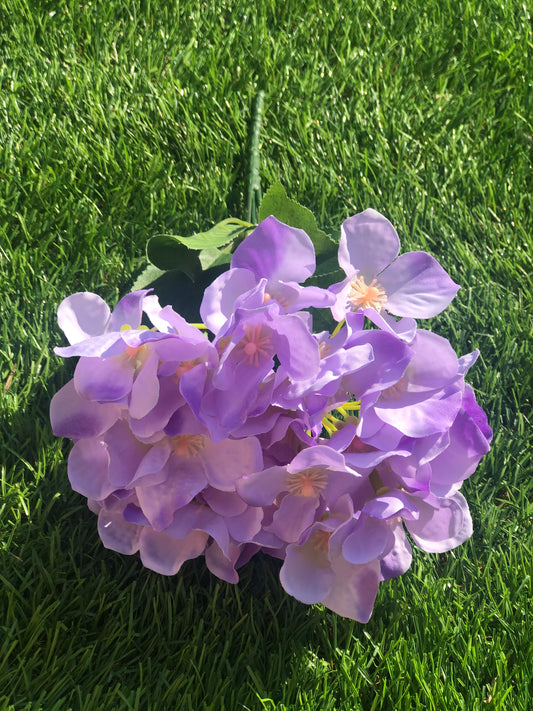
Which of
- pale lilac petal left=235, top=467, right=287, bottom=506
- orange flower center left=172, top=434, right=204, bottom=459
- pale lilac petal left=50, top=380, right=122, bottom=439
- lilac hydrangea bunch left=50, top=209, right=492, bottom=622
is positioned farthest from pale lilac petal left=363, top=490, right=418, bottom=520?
pale lilac petal left=50, top=380, right=122, bottom=439

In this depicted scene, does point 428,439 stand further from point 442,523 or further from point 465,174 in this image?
point 465,174

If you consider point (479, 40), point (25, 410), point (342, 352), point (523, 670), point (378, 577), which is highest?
point (342, 352)

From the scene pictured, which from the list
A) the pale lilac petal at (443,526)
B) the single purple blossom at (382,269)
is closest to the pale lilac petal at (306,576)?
the pale lilac petal at (443,526)

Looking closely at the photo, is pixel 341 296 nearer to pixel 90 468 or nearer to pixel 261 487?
pixel 261 487

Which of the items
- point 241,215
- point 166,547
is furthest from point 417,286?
point 241,215

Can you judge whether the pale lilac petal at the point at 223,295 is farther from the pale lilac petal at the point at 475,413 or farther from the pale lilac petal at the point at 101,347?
the pale lilac petal at the point at 475,413

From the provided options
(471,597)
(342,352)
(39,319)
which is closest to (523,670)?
(471,597)
